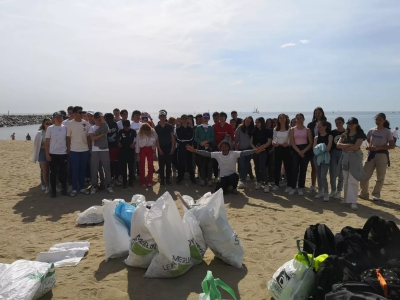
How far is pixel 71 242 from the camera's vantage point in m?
4.43

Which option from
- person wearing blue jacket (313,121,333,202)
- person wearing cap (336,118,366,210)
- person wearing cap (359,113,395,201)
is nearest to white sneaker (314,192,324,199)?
person wearing blue jacket (313,121,333,202)

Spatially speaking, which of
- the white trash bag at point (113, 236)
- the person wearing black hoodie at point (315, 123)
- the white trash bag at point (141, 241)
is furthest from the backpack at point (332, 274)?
the person wearing black hoodie at point (315, 123)

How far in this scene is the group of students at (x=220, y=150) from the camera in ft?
21.6

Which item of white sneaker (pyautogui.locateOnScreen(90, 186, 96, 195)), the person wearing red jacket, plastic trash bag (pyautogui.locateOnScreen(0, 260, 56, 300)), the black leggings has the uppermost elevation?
the person wearing red jacket

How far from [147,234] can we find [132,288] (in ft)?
1.84

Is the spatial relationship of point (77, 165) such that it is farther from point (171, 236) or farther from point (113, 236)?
point (171, 236)

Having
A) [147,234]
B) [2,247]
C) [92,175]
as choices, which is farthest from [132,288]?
[92,175]

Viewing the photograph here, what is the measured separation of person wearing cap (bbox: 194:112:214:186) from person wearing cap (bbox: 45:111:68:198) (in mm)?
3116

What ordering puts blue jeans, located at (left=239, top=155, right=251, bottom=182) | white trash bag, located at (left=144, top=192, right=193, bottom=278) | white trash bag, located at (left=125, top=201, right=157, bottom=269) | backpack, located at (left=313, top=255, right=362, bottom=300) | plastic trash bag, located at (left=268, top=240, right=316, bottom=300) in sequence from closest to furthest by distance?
1. backpack, located at (left=313, top=255, right=362, bottom=300)
2. plastic trash bag, located at (left=268, top=240, right=316, bottom=300)
3. white trash bag, located at (left=144, top=192, right=193, bottom=278)
4. white trash bag, located at (left=125, top=201, right=157, bottom=269)
5. blue jeans, located at (left=239, top=155, right=251, bottom=182)

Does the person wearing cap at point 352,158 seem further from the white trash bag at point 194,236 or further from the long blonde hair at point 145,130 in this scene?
the long blonde hair at point 145,130

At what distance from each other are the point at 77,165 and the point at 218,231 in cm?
470

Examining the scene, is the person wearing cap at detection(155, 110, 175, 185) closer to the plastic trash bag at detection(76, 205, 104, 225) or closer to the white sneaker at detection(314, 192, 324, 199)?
the plastic trash bag at detection(76, 205, 104, 225)

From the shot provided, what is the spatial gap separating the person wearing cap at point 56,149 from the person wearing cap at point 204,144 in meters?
3.12

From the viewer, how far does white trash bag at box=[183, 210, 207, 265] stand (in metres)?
3.55
